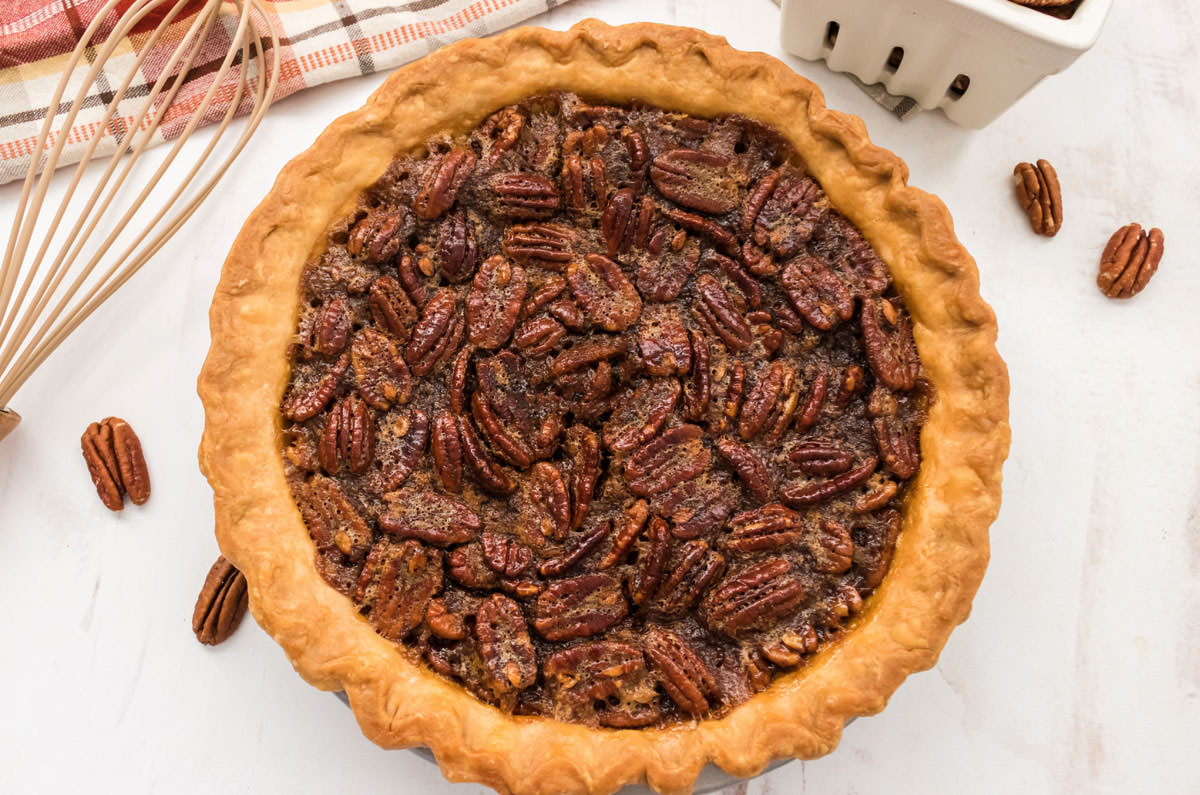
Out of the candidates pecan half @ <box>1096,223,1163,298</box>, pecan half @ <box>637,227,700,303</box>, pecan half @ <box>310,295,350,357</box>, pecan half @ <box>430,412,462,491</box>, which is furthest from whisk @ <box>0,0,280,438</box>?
pecan half @ <box>1096,223,1163,298</box>

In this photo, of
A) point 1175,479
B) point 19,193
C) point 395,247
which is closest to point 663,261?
point 395,247

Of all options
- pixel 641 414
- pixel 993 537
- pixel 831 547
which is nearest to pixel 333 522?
pixel 641 414

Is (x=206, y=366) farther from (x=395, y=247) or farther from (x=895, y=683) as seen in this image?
(x=895, y=683)

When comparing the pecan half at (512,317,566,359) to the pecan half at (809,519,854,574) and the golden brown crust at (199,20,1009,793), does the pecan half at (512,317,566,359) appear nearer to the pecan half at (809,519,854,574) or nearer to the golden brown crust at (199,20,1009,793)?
the golden brown crust at (199,20,1009,793)

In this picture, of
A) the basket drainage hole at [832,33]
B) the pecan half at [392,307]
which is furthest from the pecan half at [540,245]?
the basket drainage hole at [832,33]

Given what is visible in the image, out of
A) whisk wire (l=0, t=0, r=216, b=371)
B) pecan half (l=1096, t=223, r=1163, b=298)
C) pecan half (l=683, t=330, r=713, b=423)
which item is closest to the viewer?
pecan half (l=683, t=330, r=713, b=423)
